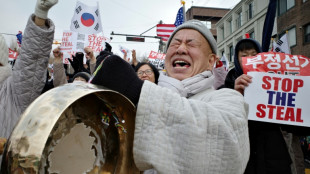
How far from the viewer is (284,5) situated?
20516 mm

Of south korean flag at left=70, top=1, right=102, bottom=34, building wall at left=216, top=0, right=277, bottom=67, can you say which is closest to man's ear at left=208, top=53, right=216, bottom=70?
south korean flag at left=70, top=1, right=102, bottom=34

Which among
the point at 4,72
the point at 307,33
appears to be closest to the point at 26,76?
the point at 4,72

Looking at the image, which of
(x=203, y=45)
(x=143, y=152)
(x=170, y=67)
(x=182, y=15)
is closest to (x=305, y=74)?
(x=203, y=45)

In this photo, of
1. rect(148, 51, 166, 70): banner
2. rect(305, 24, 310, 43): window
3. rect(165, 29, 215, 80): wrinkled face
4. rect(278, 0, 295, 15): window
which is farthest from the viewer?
rect(278, 0, 295, 15): window

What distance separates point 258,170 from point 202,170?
132 centimetres

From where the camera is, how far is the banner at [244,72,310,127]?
2.17 m

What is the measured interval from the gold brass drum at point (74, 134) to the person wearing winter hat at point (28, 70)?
49.4 inches

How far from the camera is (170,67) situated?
5.09 feet

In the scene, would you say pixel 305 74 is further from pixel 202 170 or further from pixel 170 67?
pixel 202 170

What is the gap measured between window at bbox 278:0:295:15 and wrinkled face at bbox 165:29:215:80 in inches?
835

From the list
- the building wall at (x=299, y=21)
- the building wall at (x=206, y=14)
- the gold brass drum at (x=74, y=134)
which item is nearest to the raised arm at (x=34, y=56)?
the gold brass drum at (x=74, y=134)

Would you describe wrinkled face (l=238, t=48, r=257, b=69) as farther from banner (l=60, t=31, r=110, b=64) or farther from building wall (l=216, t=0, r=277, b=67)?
building wall (l=216, t=0, r=277, b=67)

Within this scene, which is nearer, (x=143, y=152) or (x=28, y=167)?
Result: (x=28, y=167)

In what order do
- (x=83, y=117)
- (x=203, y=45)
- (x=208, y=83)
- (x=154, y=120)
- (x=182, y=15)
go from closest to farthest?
(x=83, y=117) → (x=154, y=120) → (x=208, y=83) → (x=203, y=45) → (x=182, y=15)
